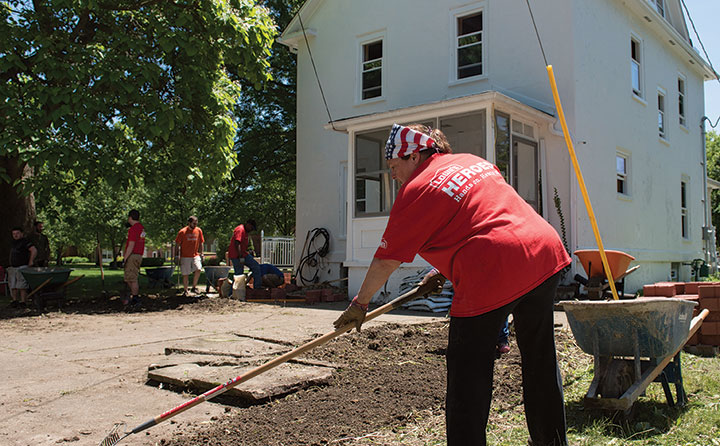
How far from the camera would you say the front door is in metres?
11.7

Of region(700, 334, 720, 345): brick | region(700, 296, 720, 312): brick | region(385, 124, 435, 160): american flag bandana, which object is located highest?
region(385, 124, 435, 160): american flag bandana

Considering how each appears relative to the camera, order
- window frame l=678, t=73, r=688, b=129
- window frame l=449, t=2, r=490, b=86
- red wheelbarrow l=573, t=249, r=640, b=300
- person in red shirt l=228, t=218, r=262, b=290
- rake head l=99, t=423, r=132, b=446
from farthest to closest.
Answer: window frame l=678, t=73, r=688, b=129 < window frame l=449, t=2, r=490, b=86 < person in red shirt l=228, t=218, r=262, b=290 < red wheelbarrow l=573, t=249, r=640, b=300 < rake head l=99, t=423, r=132, b=446

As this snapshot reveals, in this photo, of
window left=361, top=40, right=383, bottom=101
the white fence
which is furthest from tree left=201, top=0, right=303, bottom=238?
window left=361, top=40, right=383, bottom=101

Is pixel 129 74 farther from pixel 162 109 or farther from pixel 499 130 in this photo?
pixel 499 130

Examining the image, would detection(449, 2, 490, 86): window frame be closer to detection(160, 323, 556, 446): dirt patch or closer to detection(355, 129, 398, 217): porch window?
detection(355, 129, 398, 217): porch window

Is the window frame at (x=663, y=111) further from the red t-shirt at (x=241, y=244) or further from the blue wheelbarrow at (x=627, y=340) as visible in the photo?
the blue wheelbarrow at (x=627, y=340)

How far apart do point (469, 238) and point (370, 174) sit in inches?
381

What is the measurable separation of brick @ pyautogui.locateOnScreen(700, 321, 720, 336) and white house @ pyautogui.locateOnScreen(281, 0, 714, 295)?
17.1ft

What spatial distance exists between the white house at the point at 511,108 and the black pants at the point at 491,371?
25.5 feet

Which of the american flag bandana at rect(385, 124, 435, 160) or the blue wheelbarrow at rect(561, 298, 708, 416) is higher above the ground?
the american flag bandana at rect(385, 124, 435, 160)

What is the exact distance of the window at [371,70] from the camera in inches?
576

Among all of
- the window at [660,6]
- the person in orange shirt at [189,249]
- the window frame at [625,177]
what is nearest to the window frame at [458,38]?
the window frame at [625,177]

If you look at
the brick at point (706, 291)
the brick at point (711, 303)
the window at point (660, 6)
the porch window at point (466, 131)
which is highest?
the window at point (660, 6)

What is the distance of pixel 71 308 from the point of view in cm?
1041
